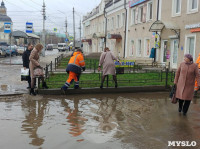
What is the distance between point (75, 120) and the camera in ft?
19.2

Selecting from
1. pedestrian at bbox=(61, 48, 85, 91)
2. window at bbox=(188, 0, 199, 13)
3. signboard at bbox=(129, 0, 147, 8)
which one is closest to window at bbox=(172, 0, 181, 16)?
window at bbox=(188, 0, 199, 13)

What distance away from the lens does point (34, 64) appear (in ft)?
28.4

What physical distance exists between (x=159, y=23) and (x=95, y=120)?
1401 centimetres

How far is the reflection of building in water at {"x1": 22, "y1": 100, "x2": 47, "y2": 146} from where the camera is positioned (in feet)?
15.1

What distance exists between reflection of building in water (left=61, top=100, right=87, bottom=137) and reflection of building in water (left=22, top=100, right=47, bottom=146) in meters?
0.65

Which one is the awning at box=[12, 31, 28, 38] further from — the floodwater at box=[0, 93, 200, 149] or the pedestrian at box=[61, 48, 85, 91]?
the floodwater at box=[0, 93, 200, 149]

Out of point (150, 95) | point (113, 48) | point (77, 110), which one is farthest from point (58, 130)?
point (113, 48)

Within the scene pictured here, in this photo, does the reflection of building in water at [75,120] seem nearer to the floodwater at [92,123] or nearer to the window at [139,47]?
the floodwater at [92,123]

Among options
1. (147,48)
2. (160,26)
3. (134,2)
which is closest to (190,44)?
(160,26)

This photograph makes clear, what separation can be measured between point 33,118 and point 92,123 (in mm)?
1456

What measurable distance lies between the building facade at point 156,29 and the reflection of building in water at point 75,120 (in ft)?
35.2

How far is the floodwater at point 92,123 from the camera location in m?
4.47

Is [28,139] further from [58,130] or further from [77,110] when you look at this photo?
[77,110]

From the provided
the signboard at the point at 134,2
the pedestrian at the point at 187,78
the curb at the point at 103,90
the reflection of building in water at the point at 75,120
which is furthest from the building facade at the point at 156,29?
the reflection of building in water at the point at 75,120
